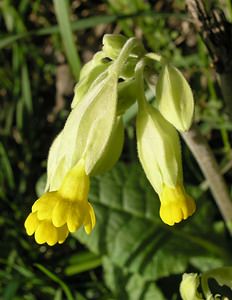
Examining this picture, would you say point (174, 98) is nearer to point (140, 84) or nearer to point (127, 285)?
point (140, 84)

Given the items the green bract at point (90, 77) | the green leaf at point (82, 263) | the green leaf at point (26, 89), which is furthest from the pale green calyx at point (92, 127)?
the green leaf at point (26, 89)

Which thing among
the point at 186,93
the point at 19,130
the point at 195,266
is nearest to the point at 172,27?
the point at 19,130

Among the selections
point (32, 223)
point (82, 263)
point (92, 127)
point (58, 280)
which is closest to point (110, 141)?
point (92, 127)

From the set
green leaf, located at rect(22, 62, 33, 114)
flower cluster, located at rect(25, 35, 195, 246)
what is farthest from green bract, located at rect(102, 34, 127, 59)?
green leaf, located at rect(22, 62, 33, 114)

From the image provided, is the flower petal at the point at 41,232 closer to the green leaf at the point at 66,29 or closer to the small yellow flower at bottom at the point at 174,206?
the small yellow flower at bottom at the point at 174,206

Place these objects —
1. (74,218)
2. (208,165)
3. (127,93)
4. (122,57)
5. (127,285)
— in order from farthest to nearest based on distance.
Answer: (127,285) < (208,165) < (127,93) < (122,57) < (74,218)

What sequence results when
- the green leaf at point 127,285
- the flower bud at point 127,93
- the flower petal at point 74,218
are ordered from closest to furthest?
the flower petal at point 74,218
the flower bud at point 127,93
the green leaf at point 127,285

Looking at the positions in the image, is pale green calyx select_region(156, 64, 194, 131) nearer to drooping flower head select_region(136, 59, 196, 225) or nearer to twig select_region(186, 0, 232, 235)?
drooping flower head select_region(136, 59, 196, 225)

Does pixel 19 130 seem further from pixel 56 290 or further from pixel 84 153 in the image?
pixel 84 153
